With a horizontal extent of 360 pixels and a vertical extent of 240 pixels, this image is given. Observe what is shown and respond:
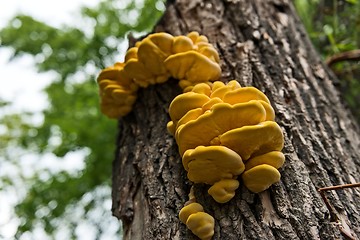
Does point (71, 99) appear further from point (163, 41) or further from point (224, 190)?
point (224, 190)

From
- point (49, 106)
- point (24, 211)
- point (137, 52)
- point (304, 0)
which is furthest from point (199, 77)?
point (304, 0)

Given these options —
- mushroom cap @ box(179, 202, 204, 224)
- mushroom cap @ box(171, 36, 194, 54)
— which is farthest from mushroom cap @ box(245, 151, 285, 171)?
mushroom cap @ box(171, 36, 194, 54)

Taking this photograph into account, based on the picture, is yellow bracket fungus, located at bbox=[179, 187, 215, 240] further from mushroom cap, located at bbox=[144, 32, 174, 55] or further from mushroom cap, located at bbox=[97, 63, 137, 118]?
mushroom cap, located at bbox=[97, 63, 137, 118]

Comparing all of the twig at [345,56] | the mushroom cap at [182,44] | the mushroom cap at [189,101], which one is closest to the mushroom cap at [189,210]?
the mushroom cap at [189,101]

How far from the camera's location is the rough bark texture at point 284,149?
1.38 m

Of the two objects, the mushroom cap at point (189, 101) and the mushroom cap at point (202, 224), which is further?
the mushroom cap at point (189, 101)

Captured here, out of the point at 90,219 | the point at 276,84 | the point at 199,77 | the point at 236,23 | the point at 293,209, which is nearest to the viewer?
the point at 293,209

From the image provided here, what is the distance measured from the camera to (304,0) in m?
5.22

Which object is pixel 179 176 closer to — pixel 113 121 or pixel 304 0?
pixel 113 121

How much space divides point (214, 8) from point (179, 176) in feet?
4.60

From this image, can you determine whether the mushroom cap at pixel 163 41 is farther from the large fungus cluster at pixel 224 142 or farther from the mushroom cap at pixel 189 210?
the mushroom cap at pixel 189 210

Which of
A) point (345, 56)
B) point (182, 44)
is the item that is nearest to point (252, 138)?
point (182, 44)

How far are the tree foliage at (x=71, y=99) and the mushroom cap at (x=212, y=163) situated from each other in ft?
8.94

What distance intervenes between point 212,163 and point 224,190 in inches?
5.5
